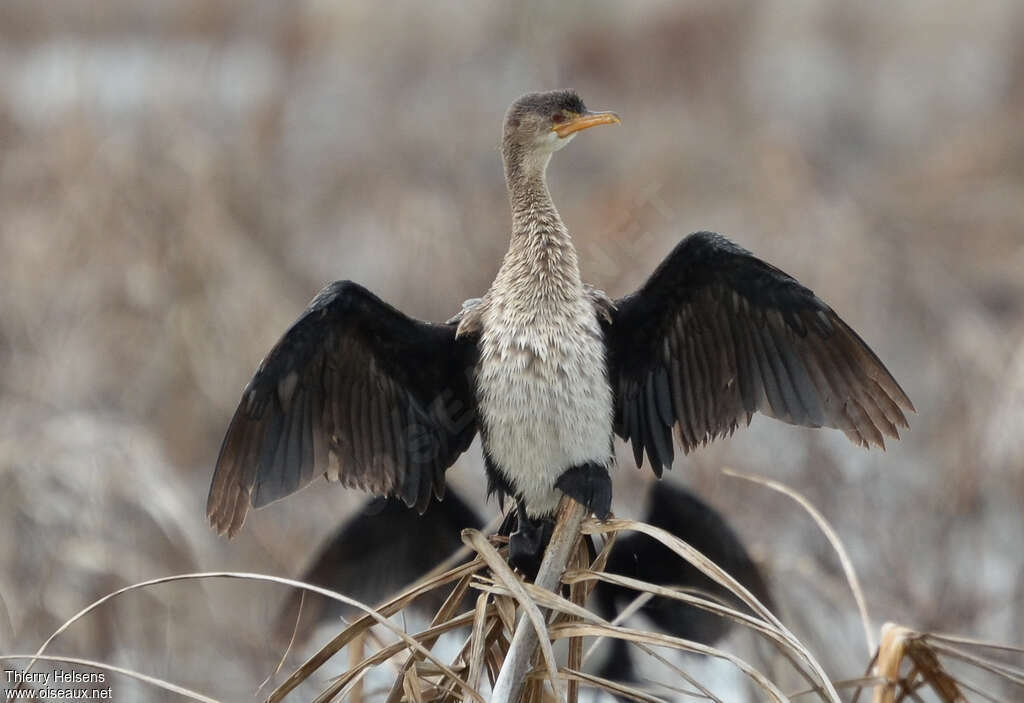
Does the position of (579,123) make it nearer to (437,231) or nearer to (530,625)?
(530,625)

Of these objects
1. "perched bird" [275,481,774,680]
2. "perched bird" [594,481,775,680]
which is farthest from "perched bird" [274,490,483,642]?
"perched bird" [594,481,775,680]

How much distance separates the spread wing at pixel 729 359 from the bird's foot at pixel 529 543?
254mm

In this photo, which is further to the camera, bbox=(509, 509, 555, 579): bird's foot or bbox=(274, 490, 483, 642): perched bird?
bbox=(274, 490, 483, 642): perched bird

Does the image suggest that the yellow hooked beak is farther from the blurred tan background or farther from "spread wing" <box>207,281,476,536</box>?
the blurred tan background

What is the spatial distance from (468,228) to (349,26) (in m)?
3.17

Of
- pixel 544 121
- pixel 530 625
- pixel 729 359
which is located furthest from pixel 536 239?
pixel 530 625

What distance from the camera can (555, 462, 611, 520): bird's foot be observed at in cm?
224

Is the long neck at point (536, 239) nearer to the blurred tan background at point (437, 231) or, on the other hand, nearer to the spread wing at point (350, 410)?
the spread wing at point (350, 410)

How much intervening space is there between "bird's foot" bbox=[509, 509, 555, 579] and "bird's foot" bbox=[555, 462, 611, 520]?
Result: 0.34ft

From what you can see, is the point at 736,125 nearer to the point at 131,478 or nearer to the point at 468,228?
the point at 468,228

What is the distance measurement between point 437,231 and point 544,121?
112 inches

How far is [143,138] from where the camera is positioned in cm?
636

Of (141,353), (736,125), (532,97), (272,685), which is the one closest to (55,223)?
(141,353)

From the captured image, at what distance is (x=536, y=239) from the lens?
8.38 ft
